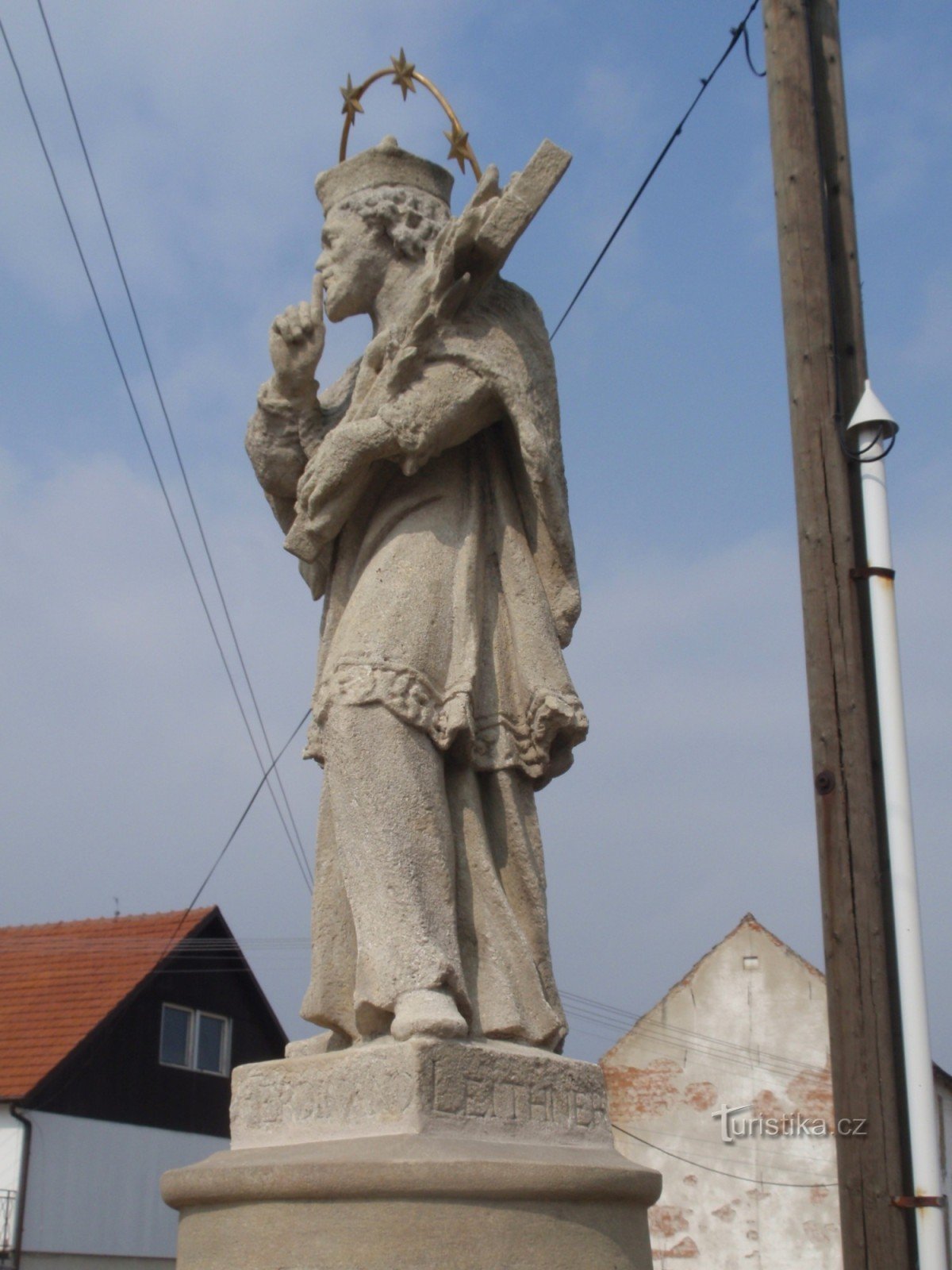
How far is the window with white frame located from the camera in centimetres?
1958

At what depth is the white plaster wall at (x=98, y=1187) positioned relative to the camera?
17.0 meters

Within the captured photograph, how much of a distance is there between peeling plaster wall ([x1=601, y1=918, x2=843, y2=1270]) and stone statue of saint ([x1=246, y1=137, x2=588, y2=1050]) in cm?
1490

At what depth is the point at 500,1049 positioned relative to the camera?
333 centimetres

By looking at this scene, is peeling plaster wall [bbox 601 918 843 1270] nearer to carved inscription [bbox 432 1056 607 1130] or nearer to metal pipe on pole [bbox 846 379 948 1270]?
metal pipe on pole [bbox 846 379 948 1270]

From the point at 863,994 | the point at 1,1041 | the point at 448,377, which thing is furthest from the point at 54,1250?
the point at 448,377

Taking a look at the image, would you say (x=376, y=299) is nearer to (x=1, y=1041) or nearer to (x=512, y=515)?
(x=512, y=515)

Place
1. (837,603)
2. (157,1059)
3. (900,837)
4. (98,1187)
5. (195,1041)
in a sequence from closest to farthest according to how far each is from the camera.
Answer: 1. (900,837)
2. (837,603)
3. (98,1187)
4. (157,1059)
5. (195,1041)

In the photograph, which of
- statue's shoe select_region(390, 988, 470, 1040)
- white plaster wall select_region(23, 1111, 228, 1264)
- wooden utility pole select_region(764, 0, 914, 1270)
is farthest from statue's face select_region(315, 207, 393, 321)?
white plaster wall select_region(23, 1111, 228, 1264)

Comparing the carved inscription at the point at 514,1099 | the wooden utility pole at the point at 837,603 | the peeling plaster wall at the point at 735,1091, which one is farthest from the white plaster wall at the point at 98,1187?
the carved inscription at the point at 514,1099

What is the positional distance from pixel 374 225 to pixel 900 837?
2598mm

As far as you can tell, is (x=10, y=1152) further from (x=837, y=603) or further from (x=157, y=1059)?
(x=837, y=603)

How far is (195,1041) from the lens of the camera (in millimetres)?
20203

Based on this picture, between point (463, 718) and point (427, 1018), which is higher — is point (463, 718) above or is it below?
above
